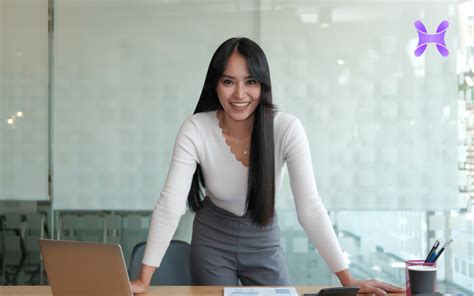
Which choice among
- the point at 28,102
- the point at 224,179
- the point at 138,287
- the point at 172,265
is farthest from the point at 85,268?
the point at 28,102

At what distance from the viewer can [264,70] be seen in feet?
8.30

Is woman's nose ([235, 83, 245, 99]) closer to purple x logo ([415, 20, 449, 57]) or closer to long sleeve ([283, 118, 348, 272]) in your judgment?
long sleeve ([283, 118, 348, 272])

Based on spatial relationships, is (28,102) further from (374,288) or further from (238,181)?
(374,288)

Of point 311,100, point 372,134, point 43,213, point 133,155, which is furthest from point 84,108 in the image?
point 372,134

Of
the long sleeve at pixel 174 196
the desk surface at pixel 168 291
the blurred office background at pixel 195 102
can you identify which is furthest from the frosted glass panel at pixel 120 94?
the desk surface at pixel 168 291

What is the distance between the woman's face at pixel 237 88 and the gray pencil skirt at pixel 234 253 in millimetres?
429

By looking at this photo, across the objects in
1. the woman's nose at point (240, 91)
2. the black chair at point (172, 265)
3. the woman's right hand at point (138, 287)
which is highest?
the woman's nose at point (240, 91)

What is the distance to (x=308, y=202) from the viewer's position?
2502 millimetres

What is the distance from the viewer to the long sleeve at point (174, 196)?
8.00 feet

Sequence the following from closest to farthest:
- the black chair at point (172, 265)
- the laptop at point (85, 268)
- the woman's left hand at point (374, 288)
Result: the laptop at point (85, 268), the woman's left hand at point (374, 288), the black chair at point (172, 265)

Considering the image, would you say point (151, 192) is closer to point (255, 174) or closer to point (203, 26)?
point (203, 26)

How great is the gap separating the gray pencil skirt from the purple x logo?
6.29 feet

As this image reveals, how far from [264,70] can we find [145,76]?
1755 millimetres

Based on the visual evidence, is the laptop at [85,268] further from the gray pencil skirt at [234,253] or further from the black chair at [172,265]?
the black chair at [172,265]
